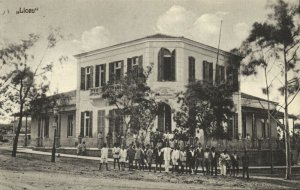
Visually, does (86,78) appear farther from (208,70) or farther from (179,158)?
(179,158)

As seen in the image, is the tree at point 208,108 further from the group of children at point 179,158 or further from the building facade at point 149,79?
the building facade at point 149,79

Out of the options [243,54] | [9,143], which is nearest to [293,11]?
[243,54]

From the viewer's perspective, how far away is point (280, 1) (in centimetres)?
1480

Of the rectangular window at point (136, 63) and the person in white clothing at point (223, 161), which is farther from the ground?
the rectangular window at point (136, 63)

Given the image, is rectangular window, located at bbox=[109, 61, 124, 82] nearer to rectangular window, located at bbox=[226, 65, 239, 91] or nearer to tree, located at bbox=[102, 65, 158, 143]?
tree, located at bbox=[102, 65, 158, 143]

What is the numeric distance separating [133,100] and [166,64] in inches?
154

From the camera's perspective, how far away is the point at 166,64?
22.4 m

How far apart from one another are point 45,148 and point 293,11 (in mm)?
15323

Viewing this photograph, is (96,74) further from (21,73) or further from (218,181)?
(218,181)

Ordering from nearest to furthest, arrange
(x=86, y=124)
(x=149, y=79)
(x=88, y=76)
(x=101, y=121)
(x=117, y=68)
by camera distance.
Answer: (x=149, y=79)
(x=117, y=68)
(x=101, y=121)
(x=86, y=124)
(x=88, y=76)

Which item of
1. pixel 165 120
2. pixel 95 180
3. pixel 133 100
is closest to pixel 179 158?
pixel 133 100

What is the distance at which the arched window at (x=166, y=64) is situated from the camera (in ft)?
72.9

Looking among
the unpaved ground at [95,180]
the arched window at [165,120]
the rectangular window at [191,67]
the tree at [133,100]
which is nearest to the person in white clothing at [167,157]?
the unpaved ground at [95,180]

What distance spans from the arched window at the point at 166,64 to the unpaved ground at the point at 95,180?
21.4ft
